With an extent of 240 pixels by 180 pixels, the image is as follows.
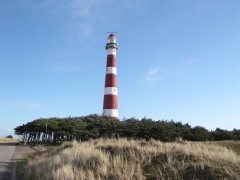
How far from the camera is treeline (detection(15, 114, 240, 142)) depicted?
57.2 meters

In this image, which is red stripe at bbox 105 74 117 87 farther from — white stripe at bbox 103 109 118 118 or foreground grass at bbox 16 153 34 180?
foreground grass at bbox 16 153 34 180

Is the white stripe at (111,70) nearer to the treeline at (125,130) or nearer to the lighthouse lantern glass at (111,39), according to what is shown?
the lighthouse lantern glass at (111,39)

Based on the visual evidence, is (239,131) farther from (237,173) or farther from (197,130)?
(237,173)

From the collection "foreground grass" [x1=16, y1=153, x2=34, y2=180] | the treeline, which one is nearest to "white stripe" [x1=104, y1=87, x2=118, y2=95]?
the treeline

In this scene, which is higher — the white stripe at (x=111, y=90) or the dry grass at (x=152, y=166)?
the white stripe at (x=111, y=90)

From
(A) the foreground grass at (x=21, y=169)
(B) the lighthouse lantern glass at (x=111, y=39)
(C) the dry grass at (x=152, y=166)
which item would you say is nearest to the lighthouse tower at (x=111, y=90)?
(B) the lighthouse lantern glass at (x=111, y=39)

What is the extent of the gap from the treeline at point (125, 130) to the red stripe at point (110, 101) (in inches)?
193

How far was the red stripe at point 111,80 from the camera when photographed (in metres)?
57.5

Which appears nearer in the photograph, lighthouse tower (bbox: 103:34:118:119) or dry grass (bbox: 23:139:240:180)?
dry grass (bbox: 23:139:240:180)

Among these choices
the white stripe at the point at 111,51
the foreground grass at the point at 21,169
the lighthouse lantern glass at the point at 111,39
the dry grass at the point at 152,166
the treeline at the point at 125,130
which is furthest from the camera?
the lighthouse lantern glass at the point at 111,39

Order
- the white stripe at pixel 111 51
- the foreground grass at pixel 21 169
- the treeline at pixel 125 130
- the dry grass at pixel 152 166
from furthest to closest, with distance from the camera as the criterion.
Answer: the white stripe at pixel 111 51
the treeline at pixel 125 130
the foreground grass at pixel 21 169
the dry grass at pixel 152 166

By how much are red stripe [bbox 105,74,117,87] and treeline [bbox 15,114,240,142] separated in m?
7.90

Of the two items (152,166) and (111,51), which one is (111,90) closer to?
(111,51)

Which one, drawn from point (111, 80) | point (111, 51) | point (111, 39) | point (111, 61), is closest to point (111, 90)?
point (111, 80)
